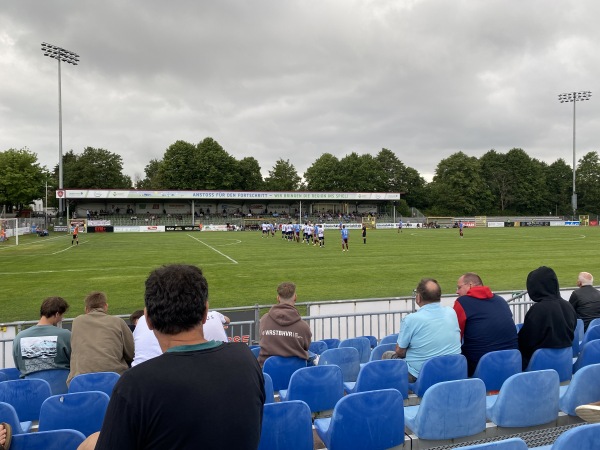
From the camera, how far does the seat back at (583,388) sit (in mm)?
3938

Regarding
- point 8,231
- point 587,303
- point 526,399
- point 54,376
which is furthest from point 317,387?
→ point 8,231

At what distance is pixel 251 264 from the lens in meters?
22.5

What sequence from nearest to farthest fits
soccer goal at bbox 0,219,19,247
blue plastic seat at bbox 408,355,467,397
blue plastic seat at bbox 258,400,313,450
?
blue plastic seat at bbox 258,400,313,450, blue plastic seat at bbox 408,355,467,397, soccer goal at bbox 0,219,19,247

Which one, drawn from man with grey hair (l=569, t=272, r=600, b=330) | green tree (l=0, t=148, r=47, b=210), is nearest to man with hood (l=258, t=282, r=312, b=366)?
man with grey hair (l=569, t=272, r=600, b=330)

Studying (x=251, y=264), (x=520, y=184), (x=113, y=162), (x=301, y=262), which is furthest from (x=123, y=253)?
(x=520, y=184)

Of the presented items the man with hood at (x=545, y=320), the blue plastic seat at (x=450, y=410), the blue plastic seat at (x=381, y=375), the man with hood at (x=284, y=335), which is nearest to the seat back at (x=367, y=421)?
the blue plastic seat at (x=450, y=410)

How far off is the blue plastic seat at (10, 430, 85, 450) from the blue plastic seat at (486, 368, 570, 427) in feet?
10.3

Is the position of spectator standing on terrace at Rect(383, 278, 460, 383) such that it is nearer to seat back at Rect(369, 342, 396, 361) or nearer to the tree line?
seat back at Rect(369, 342, 396, 361)

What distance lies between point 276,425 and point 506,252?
28.2 metres

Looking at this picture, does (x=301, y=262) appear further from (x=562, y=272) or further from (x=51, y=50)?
(x=51, y=50)

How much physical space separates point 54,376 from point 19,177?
72184 mm

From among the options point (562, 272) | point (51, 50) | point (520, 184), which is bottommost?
point (562, 272)

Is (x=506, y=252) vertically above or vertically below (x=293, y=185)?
below

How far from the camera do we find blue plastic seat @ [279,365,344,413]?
4027 millimetres
